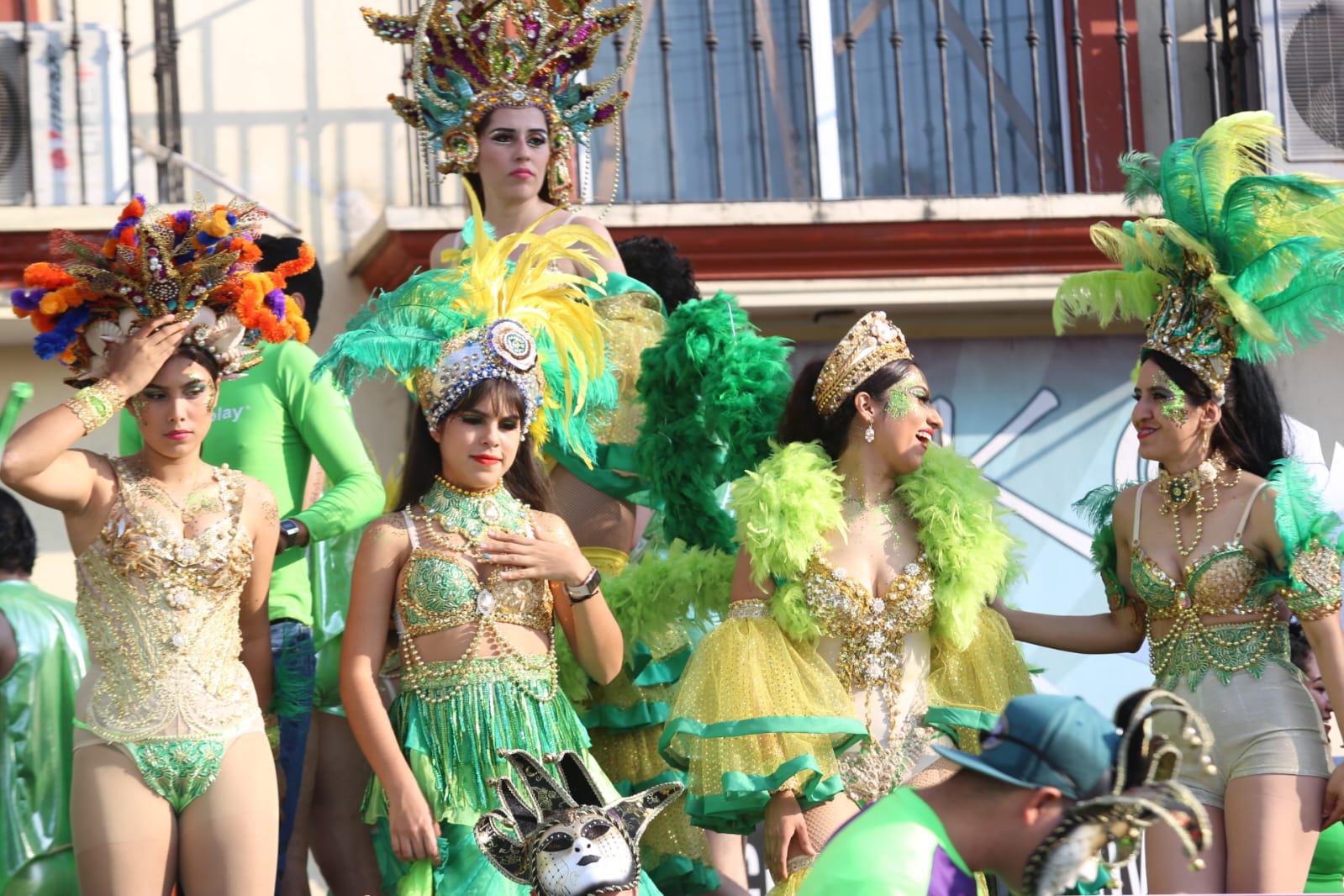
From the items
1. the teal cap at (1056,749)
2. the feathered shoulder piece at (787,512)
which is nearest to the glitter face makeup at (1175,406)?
the feathered shoulder piece at (787,512)

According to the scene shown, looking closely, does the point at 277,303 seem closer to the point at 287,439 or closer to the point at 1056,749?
the point at 287,439

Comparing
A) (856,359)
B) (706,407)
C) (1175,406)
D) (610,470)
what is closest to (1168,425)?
(1175,406)

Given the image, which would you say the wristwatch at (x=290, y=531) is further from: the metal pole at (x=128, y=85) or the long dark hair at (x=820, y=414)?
the metal pole at (x=128, y=85)

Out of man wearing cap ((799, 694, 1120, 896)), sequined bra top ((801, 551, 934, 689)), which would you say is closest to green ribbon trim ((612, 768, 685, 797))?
sequined bra top ((801, 551, 934, 689))

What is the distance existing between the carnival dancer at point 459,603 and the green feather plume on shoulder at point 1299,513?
1.61 meters

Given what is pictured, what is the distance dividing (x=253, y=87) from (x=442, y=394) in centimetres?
374

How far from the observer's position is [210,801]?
439 cm

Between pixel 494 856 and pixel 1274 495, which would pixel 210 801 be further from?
pixel 1274 495

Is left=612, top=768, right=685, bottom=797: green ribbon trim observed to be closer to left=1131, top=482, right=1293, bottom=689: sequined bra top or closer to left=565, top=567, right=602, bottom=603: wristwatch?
left=565, top=567, right=602, bottom=603: wristwatch

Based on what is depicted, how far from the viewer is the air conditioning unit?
7.88 meters

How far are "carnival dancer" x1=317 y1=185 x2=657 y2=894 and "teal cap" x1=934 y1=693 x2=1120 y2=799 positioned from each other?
169 centimetres

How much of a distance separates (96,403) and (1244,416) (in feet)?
9.17

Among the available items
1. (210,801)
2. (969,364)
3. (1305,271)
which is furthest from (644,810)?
(969,364)

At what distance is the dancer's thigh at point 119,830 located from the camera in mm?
4316
